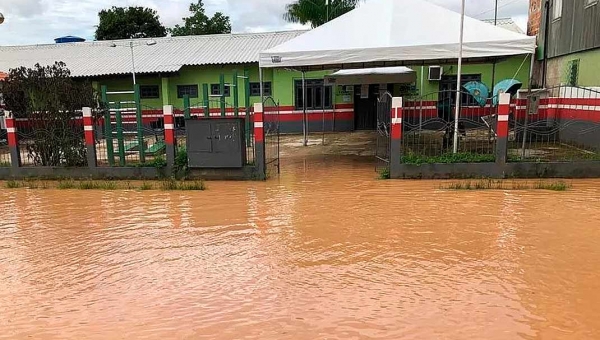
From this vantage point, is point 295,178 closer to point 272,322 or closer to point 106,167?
point 106,167

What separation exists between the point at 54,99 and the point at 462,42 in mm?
8683

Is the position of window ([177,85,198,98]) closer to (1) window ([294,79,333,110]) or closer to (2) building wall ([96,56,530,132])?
(2) building wall ([96,56,530,132])

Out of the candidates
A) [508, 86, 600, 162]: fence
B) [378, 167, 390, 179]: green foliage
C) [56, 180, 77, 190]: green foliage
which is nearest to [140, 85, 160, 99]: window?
[56, 180, 77, 190]: green foliage

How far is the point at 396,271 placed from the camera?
445 centimetres

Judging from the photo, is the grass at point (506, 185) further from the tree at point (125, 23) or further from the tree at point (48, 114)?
the tree at point (125, 23)

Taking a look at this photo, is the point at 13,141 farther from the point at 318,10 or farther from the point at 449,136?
the point at 318,10

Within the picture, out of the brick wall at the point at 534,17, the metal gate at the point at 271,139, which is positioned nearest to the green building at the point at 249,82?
the metal gate at the point at 271,139

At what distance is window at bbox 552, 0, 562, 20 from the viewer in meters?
14.2

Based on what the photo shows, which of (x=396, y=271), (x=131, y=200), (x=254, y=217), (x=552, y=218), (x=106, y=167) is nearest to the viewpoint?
(x=396, y=271)

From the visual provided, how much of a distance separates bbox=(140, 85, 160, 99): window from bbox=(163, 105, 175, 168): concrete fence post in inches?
478

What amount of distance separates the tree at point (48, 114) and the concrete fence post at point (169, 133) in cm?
232

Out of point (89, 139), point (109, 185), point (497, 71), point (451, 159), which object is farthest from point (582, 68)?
point (89, 139)

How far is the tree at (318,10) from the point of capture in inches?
885

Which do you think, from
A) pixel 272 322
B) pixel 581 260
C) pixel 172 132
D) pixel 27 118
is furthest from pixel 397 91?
pixel 272 322
